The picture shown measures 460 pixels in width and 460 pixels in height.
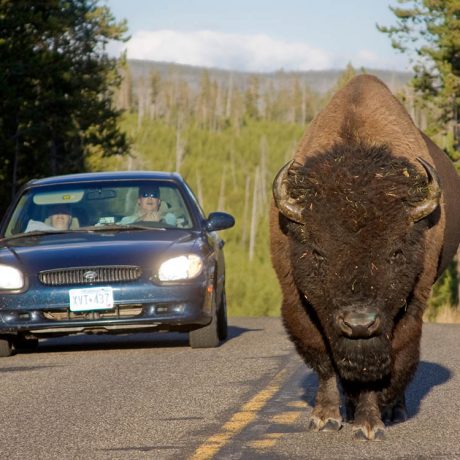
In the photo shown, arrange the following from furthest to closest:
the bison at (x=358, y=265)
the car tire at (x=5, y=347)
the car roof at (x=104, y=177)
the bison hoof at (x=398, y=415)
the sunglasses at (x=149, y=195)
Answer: the car roof at (x=104, y=177) → the sunglasses at (x=149, y=195) → the car tire at (x=5, y=347) → the bison hoof at (x=398, y=415) → the bison at (x=358, y=265)

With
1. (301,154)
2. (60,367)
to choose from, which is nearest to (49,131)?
(60,367)

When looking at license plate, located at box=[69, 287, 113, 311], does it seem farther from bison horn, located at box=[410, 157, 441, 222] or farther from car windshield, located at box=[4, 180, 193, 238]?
bison horn, located at box=[410, 157, 441, 222]

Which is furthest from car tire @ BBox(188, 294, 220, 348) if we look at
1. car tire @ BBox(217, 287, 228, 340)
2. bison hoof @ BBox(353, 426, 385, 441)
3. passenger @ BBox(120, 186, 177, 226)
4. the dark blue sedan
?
bison hoof @ BBox(353, 426, 385, 441)

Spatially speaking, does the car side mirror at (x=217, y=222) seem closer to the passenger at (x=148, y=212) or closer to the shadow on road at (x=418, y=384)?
the passenger at (x=148, y=212)

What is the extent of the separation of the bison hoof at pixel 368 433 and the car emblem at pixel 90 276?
5269 mm

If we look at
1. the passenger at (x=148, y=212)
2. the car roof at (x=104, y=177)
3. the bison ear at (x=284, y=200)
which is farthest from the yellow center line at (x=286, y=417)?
the car roof at (x=104, y=177)

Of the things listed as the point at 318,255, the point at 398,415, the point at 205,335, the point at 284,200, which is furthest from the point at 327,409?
the point at 205,335

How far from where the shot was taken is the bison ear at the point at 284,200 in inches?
289

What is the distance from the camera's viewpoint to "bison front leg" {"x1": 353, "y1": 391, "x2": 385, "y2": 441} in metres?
7.28

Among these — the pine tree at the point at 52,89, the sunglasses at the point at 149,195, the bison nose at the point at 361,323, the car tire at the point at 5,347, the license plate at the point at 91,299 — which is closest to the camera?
the bison nose at the point at 361,323

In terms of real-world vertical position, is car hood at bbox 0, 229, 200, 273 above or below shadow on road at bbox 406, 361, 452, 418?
above

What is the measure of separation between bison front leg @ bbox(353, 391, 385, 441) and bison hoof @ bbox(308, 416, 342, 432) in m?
0.22

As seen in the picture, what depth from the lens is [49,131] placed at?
43.2m

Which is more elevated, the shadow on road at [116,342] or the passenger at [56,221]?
the passenger at [56,221]
